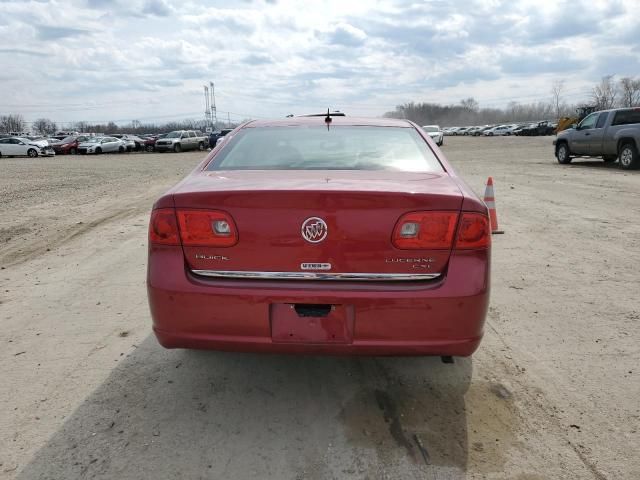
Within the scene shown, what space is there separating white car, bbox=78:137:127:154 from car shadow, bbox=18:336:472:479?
134 ft

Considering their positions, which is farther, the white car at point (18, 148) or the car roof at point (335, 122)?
the white car at point (18, 148)

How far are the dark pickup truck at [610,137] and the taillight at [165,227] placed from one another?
16149 millimetres

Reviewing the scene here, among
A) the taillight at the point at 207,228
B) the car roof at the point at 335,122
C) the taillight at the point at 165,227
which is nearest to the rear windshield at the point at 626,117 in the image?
the car roof at the point at 335,122

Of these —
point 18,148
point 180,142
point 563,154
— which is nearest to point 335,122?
point 563,154

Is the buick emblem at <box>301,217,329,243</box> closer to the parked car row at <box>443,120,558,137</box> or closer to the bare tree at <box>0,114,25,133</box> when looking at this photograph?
the parked car row at <box>443,120,558,137</box>

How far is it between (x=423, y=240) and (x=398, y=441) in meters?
1.01

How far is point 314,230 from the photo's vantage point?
2482 mm

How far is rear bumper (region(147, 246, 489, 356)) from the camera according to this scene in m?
2.47

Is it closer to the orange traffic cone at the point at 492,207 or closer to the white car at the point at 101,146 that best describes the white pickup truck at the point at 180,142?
the white car at the point at 101,146

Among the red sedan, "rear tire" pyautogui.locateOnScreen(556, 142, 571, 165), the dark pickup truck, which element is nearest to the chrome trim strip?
the red sedan

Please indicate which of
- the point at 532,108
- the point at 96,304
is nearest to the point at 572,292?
Result: the point at 96,304

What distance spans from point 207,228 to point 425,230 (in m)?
1.07

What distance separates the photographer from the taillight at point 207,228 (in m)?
2.53

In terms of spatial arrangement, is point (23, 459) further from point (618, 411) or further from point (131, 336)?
point (618, 411)
